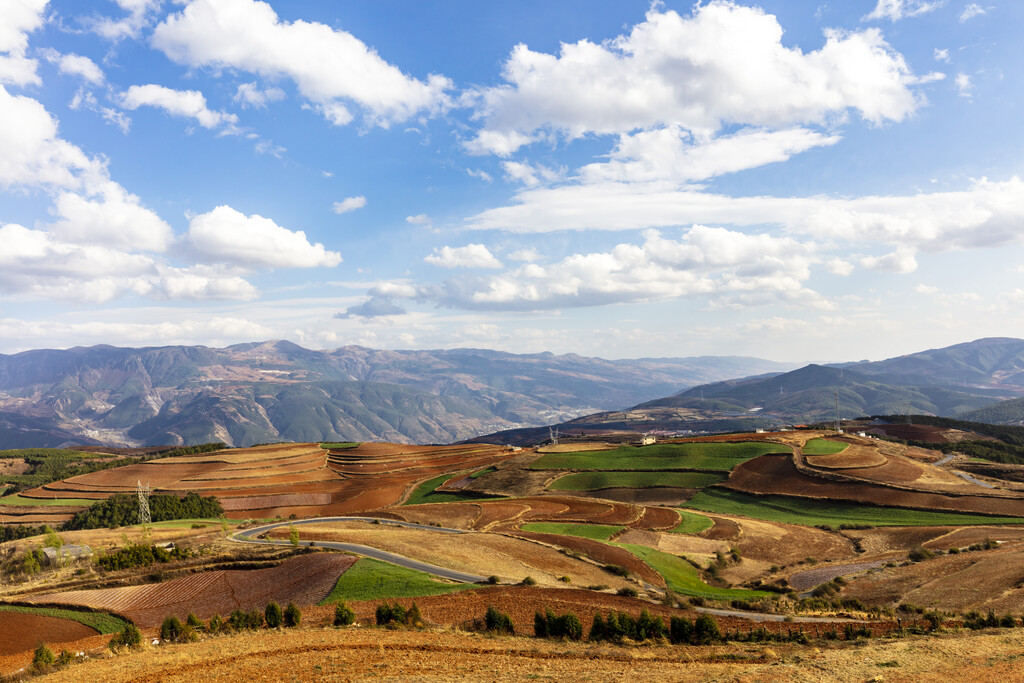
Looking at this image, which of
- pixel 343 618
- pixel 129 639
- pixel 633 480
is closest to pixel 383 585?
pixel 343 618

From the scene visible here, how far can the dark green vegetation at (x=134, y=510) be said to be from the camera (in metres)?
103

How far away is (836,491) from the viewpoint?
298 ft

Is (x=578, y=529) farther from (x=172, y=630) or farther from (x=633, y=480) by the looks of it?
(x=172, y=630)

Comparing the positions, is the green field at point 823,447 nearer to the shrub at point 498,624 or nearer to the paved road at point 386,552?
the paved road at point 386,552

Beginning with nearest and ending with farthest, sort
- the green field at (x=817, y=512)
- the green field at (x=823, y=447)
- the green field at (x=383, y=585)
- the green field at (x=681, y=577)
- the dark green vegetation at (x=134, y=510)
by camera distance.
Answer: the green field at (x=383, y=585), the green field at (x=681, y=577), the green field at (x=817, y=512), the dark green vegetation at (x=134, y=510), the green field at (x=823, y=447)

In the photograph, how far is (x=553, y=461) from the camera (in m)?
131

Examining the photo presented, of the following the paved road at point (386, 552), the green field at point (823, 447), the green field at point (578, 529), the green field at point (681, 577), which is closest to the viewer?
the paved road at point (386, 552)

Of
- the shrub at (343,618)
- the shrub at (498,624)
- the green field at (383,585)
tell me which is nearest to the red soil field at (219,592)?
the green field at (383,585)

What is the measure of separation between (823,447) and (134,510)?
138029 millimetres

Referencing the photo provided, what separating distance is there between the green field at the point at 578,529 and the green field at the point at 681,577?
6422 mm

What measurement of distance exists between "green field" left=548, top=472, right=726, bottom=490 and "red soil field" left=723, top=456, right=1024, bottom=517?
5029 mm

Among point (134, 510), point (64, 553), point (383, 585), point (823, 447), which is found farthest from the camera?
point (823, 447)

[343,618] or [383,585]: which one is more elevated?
[343,618]

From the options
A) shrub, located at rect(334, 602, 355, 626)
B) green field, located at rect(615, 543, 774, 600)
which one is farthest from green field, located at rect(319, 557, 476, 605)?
green field, located at rect(615, 543, 774, 600)
